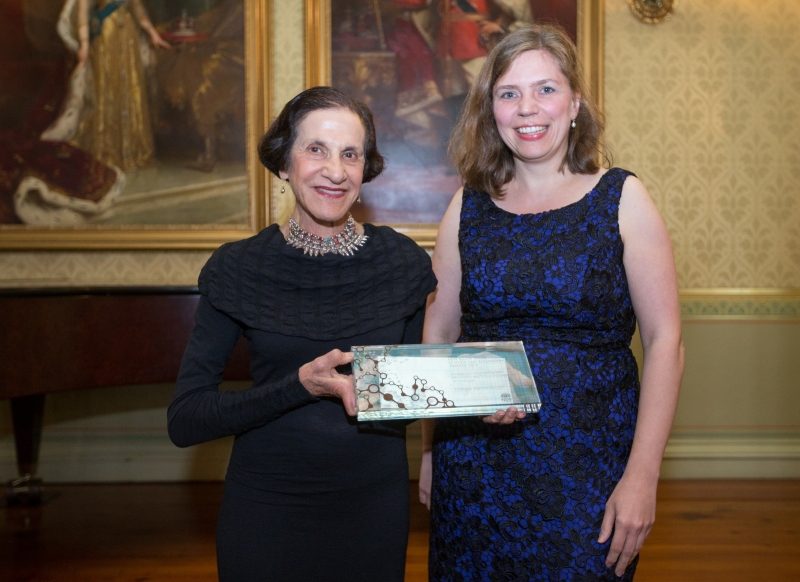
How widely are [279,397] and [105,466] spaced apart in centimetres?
379

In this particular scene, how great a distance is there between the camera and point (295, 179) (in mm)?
1686

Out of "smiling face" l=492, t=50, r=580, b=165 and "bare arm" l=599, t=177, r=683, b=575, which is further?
"smiling face" l=492, t=50, r=580, b=165

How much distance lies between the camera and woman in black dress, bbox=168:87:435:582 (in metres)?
1.60

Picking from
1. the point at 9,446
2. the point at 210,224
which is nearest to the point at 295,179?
the point at 210,224

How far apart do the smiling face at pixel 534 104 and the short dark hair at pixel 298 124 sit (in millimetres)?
320

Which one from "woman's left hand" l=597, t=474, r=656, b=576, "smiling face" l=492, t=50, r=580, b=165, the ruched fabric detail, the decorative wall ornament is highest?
the decorative wall ornament

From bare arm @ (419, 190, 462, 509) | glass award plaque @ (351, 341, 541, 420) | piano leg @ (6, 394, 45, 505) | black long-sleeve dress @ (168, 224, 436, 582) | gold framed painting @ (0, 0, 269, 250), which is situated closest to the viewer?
glass award plaque @ (351, 341, 541, 420)

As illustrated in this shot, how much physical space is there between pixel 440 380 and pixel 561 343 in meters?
0.42

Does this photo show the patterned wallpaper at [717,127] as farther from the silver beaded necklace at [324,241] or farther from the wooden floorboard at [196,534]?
the silver beaded necklace at [324,241]

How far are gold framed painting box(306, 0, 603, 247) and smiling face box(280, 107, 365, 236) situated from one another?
3.05 m

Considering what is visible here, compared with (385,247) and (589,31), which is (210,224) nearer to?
(589,31)

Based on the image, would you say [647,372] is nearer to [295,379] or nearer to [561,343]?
[561,343]

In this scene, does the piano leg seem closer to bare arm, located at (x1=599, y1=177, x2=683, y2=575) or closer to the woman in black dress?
the woman in black dress

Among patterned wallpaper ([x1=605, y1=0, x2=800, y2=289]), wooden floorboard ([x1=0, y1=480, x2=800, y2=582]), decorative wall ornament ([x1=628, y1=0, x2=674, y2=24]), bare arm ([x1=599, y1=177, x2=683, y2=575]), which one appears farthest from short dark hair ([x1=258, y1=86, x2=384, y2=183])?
decorative wall ornament ([x1=628, y1=0, x2=674, y2=24])
